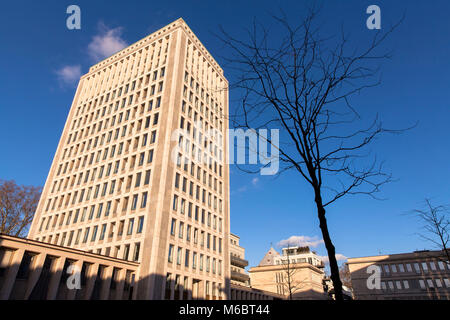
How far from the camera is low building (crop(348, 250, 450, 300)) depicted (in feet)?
187

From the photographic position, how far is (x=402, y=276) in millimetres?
60375

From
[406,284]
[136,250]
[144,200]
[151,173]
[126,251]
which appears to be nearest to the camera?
[136,250]

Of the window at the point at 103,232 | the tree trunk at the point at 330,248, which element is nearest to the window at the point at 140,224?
the window at the point at 103,232

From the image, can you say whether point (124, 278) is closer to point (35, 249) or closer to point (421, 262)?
point (35, 249)

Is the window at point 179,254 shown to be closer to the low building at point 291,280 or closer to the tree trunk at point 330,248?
the tree trunk at point 330,248

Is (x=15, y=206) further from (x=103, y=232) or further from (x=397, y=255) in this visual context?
(x=397, y=255)

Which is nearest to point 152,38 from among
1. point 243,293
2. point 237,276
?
point 243,293

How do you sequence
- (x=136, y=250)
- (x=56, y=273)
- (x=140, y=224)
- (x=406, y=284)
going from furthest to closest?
(x=406, y=284), (x=140, y=224), (x=136, y=250), (x=56, y=273)

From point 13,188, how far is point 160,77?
27.7 meters

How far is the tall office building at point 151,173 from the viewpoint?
30.6 m

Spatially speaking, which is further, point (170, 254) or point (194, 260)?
point (194, 260)

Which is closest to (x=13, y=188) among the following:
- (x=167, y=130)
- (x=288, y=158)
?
(x=167, y=130)

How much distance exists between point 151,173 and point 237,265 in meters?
42.0

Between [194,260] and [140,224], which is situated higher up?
[140,224]
